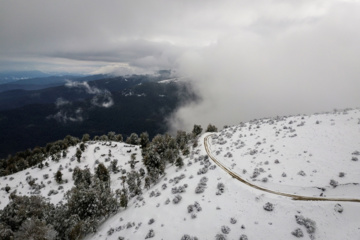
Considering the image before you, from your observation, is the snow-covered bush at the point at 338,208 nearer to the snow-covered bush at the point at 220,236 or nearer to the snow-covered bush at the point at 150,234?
the snow-covered bush at the point at 220,236

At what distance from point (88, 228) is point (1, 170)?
313 ft

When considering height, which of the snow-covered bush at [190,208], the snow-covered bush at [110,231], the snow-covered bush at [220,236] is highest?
the snow-covered bush at [220,236]

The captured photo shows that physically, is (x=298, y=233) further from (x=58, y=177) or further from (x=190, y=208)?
(x=58, y=177)

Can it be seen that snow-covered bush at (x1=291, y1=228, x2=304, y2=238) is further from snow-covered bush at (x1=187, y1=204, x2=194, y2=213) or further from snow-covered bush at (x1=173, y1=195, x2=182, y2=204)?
snow-covered bush at (x1=173, y1=195, x2=182, y2=204)

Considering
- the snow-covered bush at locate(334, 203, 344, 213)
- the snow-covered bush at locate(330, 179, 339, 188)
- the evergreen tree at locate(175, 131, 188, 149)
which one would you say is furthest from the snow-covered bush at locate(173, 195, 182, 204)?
the evergreen tree at locate(175, 131, 188, 149)

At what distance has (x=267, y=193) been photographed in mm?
32188

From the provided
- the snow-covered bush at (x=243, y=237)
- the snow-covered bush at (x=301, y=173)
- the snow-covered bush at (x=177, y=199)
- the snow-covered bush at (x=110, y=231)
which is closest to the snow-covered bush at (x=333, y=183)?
the snow-covered bush at (x=301, y=173)

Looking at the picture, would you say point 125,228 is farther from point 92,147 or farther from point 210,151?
point 92,147

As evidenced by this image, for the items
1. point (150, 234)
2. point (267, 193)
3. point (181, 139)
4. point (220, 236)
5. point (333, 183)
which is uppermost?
point (333, 183)

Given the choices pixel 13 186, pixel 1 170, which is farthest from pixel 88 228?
pixel 1 170

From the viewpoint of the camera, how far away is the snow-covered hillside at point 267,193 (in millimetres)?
25703

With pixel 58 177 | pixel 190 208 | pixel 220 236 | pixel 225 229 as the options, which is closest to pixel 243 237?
pixel 225 229

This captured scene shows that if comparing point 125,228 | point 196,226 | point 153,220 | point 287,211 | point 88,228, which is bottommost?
point 88,228

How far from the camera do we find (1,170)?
98938 millimetres
